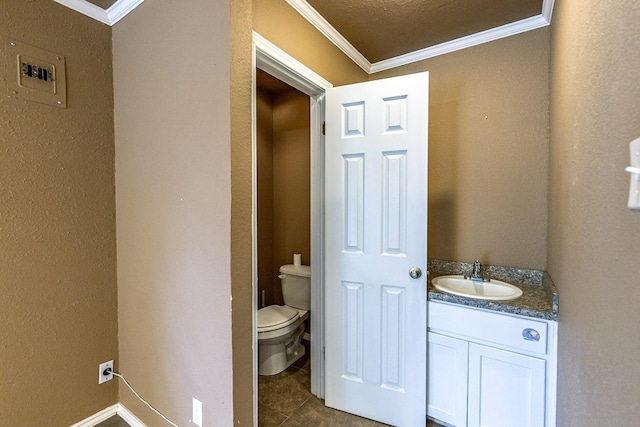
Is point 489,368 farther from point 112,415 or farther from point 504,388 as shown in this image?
point 112,415

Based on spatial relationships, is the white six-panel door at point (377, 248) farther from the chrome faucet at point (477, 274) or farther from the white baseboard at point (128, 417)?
the white baseboard at point (128, 417)

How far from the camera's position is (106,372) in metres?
1.70

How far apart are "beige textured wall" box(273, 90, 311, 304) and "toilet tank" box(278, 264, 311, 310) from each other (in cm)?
24

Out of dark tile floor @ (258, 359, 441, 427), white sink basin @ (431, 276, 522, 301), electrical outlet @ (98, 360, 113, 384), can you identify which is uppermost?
white sink basin @ (431, 276, 522, 301)

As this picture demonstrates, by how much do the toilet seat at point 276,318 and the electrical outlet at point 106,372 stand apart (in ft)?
3.02

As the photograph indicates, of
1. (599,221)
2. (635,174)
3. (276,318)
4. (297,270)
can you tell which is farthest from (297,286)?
(635,174)

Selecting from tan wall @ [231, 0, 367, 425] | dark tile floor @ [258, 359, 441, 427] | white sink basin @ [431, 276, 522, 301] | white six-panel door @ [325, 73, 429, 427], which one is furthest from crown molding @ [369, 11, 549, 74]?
dark tile floor @ [258, 359, 441, 427]

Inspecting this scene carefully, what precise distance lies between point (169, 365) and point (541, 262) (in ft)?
7.31

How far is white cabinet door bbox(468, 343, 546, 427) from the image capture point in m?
1.31

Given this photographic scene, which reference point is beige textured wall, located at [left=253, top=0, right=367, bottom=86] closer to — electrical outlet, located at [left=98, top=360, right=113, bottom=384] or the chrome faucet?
the chrome faucet

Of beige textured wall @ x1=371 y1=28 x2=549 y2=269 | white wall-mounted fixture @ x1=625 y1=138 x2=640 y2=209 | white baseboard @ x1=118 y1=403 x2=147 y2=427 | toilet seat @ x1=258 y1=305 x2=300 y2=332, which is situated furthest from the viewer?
toilet seat @ x1=258 y1=305 x2=300 y2=332

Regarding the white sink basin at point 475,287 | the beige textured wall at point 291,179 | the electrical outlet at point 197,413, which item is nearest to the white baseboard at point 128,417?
the electrical outlet at point 197,413

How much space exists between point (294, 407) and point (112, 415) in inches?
44.3

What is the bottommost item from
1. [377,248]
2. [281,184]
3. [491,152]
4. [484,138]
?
[377,248]
